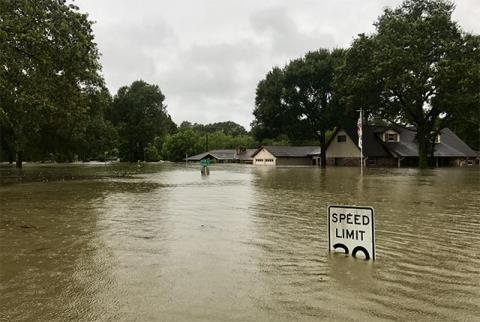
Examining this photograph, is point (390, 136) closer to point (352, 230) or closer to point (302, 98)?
point (302, 98)

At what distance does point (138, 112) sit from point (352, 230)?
105 m

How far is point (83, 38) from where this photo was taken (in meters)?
27.1

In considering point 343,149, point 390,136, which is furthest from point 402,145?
point 343,149

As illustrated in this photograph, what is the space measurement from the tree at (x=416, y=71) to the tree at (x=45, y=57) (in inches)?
1315

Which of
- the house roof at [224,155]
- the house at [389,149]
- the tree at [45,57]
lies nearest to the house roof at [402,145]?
the house at [389,149]

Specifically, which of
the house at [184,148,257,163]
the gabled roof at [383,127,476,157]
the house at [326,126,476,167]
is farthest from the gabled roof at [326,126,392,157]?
the house at [184,148,257,163]

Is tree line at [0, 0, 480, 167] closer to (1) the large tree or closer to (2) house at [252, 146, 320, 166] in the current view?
(1) the large tree

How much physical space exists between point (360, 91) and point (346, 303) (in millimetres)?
50578

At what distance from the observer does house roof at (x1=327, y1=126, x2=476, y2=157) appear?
68250 millimetres

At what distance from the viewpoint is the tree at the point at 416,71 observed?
48344 millimetres

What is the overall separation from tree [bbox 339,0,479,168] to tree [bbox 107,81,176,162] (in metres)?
62.2

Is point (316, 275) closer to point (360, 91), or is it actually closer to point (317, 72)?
point (360, 91)

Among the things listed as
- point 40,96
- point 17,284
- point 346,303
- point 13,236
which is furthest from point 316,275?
point 40,96

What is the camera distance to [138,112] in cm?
10819
